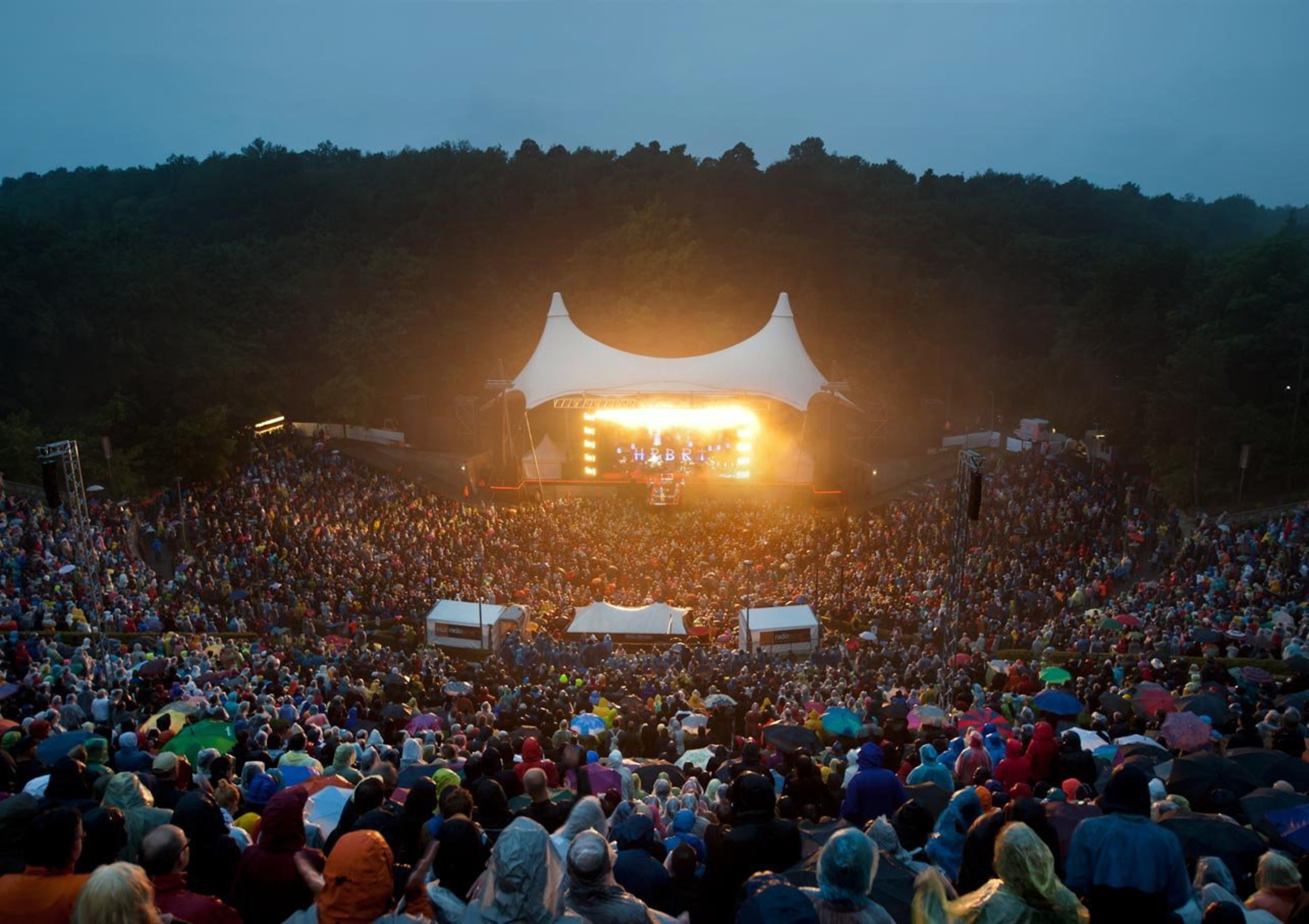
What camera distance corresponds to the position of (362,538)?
17.4m

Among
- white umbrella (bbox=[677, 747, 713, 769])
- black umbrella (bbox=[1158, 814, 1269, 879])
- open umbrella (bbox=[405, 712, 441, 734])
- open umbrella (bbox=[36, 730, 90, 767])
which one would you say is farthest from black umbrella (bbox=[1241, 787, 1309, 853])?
open umbrella (bbox=[36, 730, 90, 767])

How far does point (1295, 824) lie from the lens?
4.59 meters

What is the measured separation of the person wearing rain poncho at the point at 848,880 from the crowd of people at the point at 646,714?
0.01 meters

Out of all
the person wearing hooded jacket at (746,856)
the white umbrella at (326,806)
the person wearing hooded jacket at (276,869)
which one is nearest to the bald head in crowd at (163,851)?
the person wearing hooded jacket at (276,869)

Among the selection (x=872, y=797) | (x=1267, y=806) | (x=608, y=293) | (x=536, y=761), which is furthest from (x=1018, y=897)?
(x=608, y=293)

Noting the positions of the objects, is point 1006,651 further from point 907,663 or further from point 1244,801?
point 1244,801

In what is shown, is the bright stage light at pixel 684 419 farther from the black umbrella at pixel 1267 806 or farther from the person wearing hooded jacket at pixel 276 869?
the person wearing hooded jacket at pixel 276 869

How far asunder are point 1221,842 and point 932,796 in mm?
1326

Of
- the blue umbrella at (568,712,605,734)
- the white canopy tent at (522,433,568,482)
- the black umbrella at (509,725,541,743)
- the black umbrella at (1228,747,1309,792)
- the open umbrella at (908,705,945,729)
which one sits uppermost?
the white canopy tent at (522,433,568,482)

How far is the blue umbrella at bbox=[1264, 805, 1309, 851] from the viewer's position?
4.51 meters

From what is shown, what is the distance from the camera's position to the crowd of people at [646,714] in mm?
2936

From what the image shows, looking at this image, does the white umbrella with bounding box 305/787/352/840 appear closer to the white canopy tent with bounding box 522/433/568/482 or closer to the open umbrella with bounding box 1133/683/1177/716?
the open umbrella with bounding box 1133/683/1177/716

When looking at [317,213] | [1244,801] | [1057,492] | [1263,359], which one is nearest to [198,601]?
[1244,801]

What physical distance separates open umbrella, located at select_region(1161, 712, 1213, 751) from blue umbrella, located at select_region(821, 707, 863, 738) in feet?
7.62
